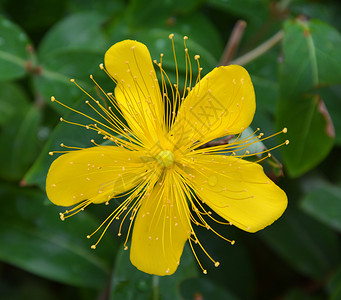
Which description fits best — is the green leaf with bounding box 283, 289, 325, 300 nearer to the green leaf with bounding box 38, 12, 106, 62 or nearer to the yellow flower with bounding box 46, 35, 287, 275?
the yellow flower with bounding box 46, 35, 287, 275

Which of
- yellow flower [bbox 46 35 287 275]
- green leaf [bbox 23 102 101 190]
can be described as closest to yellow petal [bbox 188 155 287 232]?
yellow flower [bbox 46 35 287 275]

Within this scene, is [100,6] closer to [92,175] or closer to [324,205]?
[92,175]

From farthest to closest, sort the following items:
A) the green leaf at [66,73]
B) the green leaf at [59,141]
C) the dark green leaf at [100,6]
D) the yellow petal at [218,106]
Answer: the dark green leaf at [100,6], the green leaf at [66,73], the green leaf at [59,141], the yellow petal at [218,106]

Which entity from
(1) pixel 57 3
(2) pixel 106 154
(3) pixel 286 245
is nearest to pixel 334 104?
(3) pixel 286 245

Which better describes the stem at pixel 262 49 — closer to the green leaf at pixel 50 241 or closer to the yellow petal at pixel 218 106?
the yellow petal at pixel 218 106

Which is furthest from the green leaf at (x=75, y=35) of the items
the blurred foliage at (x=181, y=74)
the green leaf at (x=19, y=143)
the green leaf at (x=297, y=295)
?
the green leaf at (x=297, y=295)

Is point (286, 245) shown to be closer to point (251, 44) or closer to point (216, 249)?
point (216, 249)

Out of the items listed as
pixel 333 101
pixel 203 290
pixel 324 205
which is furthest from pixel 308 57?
pixel 203 290
